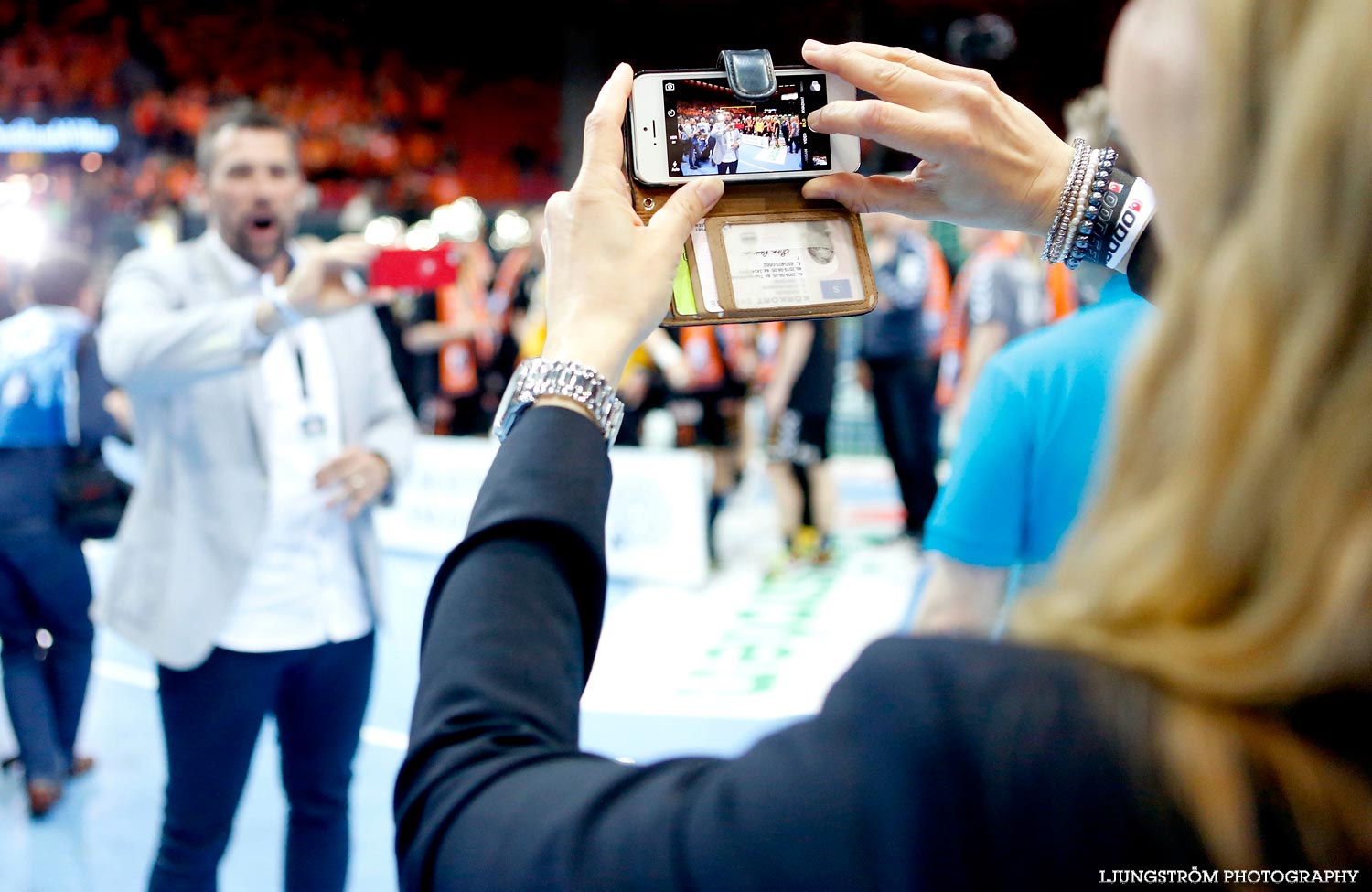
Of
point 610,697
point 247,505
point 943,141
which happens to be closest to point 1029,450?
point 943,141

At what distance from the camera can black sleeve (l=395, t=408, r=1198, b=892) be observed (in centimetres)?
45

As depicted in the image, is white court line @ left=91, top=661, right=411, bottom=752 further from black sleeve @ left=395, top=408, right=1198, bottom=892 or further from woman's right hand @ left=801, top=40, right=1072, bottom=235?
black sleeve @ left=395, top=408, right=1198, bottom=892

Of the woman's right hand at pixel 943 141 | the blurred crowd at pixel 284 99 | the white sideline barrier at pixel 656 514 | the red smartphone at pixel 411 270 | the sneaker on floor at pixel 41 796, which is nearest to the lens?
the woman's right hand at pixel 943 141

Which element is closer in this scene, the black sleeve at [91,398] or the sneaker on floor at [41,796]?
the sneaker on floor at [41,796]

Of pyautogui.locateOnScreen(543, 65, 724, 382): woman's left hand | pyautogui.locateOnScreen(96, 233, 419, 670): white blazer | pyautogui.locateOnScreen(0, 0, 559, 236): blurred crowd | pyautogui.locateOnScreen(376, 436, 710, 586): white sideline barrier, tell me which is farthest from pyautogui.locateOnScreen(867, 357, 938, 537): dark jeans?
pyautogui.locateOnScreen(0, 0, 559, 236): blurred crowd

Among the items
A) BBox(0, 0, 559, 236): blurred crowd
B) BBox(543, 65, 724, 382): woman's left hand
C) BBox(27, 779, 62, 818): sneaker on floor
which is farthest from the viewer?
BBox(0, 0, 559, 236): blurred crowd

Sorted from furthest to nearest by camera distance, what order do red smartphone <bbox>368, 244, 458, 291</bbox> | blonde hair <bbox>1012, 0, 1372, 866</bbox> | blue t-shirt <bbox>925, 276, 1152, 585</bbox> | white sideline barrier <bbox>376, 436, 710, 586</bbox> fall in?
white sideline barrier <bbox>376, 436, 710, 586</bbox>
red smartphone <bbox>368, 244, 458, 291</bbox>
blue t-shirt <bbox>925, 276, 1152, 585</bbox>
blonde hair <bbox>1012, 0, 1372, 866</bbox>

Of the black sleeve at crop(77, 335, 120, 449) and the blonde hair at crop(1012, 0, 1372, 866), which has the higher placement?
the blonde hair at crop(1012, 0, 1372, 866)

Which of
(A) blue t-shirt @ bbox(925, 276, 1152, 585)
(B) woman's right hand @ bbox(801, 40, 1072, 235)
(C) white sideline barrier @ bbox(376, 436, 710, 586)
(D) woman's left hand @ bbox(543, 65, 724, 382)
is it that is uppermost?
(B) woman's right hand @ bbox(801, 40, 1072, 235)

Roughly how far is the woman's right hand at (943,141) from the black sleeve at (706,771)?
1.73 ft

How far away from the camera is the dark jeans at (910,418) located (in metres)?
5.84

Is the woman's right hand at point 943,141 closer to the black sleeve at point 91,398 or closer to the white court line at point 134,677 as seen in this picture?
the black sleeve at point 91,398

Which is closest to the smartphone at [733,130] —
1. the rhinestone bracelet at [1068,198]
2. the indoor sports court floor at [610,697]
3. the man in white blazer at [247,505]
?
the rhinestone bracelet at [1068,198]

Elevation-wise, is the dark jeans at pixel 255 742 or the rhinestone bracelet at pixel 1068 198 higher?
the rhinestone bracelet at pixel 1068 198
